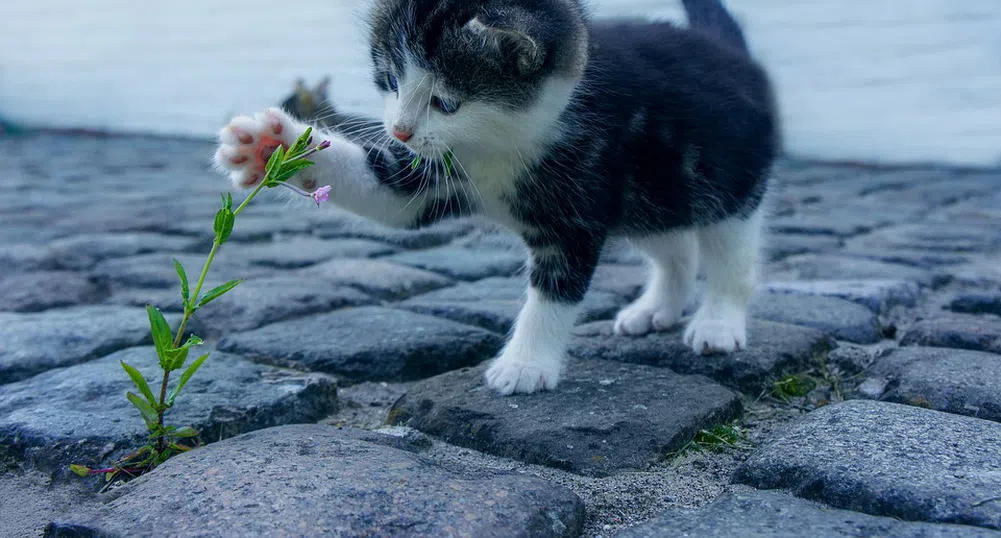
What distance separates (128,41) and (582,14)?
9.64m

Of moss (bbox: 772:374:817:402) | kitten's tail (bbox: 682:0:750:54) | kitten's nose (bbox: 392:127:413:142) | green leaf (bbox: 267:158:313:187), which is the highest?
kitten's tail (bbox: 682:0:750:54)

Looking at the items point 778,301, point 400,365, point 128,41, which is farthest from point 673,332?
point 128,41

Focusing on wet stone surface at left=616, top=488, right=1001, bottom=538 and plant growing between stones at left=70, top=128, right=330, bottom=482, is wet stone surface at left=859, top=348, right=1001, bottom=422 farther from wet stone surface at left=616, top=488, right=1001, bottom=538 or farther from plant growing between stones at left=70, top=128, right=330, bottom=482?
plant growing between stones at left=70, top=128, right=330, bottom=482

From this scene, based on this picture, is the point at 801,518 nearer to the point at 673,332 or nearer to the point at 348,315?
the point at 673,332

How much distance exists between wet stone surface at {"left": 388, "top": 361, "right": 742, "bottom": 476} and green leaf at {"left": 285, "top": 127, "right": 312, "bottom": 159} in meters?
0.60

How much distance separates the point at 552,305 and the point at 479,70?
0.58 m

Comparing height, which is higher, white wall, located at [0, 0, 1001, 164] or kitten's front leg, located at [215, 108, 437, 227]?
white wall, located at [0, 0, 1001, 164]

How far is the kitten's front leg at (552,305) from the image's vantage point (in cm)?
200

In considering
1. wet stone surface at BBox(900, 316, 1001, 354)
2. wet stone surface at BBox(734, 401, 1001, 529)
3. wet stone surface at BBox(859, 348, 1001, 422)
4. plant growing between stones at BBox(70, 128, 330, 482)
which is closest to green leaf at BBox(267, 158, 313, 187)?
plant growing between stones at BBox(70, 128, 330, 482)

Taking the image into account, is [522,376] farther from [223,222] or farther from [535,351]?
[223,222]

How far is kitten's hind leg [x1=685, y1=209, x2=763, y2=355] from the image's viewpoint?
229 cm

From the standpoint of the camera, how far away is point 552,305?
2.04 metres

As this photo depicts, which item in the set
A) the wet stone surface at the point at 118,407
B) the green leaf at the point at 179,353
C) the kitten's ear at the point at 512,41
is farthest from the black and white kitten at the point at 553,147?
the green leaf at the point at 179,353

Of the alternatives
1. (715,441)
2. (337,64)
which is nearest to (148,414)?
(715,441)
